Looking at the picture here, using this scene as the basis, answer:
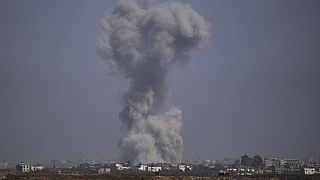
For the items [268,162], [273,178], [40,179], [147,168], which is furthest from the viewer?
[268,162]

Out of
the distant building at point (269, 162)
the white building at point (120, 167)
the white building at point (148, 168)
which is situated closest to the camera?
the white building at point (148, 168)

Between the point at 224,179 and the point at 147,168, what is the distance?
29.1 meters

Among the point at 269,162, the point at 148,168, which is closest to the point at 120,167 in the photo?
the point at 148,168

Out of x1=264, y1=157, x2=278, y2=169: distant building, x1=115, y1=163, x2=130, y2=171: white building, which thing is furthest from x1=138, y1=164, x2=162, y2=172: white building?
x1=264, y1=157, x2=278, y2=169: distant building

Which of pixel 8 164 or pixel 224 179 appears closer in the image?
pixel 224 179

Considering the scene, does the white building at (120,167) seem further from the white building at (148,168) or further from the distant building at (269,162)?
the distant building at (269,162)

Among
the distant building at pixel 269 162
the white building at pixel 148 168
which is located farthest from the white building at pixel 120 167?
the distant building at pixel 269 162

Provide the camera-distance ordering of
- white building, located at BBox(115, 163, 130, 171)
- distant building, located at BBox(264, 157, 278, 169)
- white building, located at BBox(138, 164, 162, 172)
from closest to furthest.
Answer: white building, located at BBox(138, 164, 162, 172) → white building, located at BBox(115, 163, 130, 171) → distant building, located at BBox(264, 157, 278, 169)

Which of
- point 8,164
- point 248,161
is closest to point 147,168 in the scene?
point 248,161

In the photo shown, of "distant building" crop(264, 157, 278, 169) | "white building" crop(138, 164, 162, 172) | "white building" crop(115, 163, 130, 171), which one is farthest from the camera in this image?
"distant building" crop(264, 157, 278, 169)

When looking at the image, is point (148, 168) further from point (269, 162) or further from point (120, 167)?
point (269, 162)

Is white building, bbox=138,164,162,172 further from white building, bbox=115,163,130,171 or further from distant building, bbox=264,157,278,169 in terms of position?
distant building, bbox=264,157,278,169

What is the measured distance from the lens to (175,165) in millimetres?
108250

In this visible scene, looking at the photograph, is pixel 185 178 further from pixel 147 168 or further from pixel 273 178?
pixel 147 168
